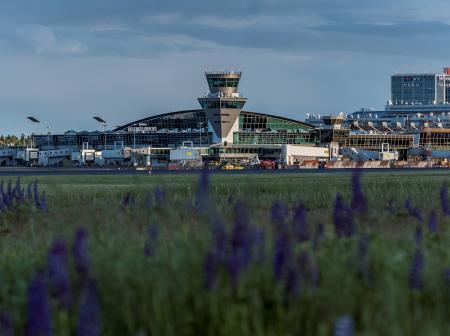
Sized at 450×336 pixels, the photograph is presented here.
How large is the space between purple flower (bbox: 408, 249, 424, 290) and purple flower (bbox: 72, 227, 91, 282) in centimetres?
312

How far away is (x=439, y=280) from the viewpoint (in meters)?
9.65

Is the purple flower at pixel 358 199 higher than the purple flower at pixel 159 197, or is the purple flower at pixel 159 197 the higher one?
the purple flower at pixel 358 199

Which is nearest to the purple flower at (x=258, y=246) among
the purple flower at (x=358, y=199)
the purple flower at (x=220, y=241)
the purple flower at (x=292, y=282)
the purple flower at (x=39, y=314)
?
the purple flower at (x=220, y=241)

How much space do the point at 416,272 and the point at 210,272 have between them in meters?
1.95

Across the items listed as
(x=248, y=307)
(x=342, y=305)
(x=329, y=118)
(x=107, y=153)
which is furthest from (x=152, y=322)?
(x=329, y=118)

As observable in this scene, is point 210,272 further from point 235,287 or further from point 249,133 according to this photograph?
point 249,133

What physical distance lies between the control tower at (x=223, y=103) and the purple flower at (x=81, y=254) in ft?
554

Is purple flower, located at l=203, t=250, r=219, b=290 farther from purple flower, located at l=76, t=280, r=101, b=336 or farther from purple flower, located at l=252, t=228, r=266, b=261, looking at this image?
purple flower, located at l=76, t=280, r=101, b=336

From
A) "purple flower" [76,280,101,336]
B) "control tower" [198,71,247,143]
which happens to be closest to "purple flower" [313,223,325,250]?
"purple flower" [76,280,101,336]

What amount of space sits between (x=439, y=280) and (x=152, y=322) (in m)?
3.09

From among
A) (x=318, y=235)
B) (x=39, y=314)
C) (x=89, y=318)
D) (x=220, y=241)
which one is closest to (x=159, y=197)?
(x=318, y=235)

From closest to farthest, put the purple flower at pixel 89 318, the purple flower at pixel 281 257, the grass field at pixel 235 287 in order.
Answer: the purple flower at pixel 89 318, the grass field at pixel 235 287, the purple flower at pixel 281 257

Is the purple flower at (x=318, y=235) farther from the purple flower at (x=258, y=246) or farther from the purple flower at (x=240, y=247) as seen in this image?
the purple flower at (x=240, y=247)

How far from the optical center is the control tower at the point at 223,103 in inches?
7047
